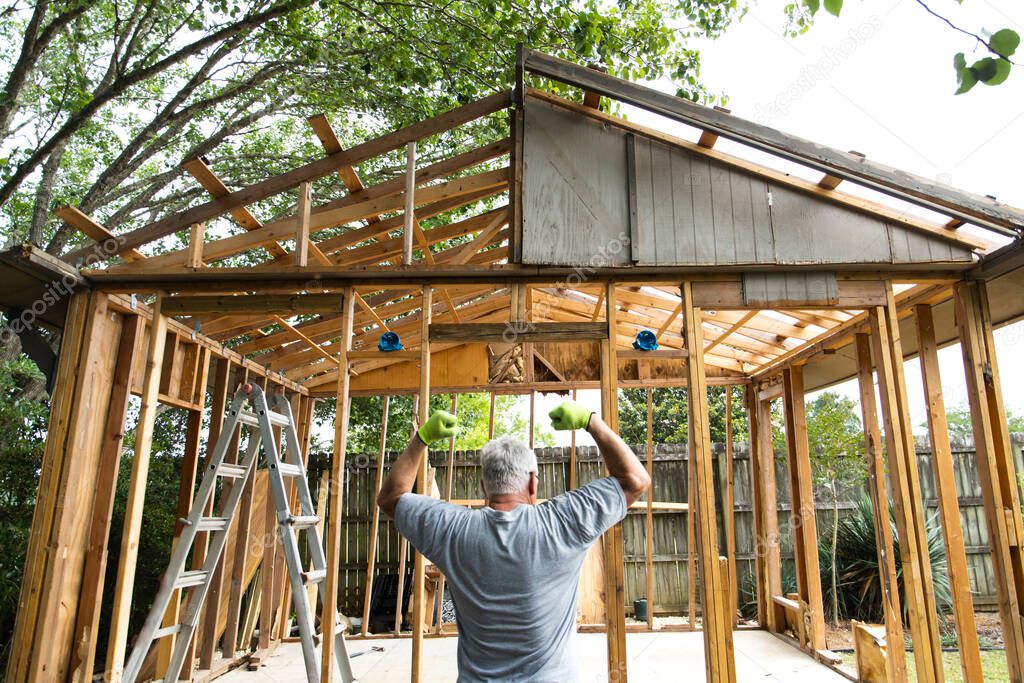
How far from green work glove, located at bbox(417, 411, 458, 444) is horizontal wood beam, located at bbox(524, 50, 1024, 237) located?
9.82 feet

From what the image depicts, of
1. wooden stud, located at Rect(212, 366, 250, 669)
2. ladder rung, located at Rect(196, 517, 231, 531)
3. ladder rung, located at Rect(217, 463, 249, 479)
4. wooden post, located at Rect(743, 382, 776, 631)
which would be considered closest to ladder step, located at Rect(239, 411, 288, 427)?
ladder rung, located at Rect(217, 463, 249, 479)

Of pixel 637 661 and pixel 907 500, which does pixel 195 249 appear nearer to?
pixel 907 500

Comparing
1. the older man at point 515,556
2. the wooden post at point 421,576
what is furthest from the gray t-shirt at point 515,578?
the wooden post at point 421,576

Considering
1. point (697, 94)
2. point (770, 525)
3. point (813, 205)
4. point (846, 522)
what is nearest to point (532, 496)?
point (813, 205)

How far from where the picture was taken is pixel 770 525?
7320mm

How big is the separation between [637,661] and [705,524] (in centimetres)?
289

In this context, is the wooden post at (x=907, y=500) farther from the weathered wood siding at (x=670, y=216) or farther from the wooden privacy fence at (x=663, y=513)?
the wooden privacy fence at (x=663, y=513)

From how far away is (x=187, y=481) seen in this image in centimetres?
543

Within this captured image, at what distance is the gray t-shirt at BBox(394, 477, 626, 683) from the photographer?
1.73 m

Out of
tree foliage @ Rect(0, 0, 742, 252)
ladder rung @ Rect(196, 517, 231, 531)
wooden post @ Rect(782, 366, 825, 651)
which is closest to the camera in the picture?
ladder rung @ Rect(196, 517, 231, 531)

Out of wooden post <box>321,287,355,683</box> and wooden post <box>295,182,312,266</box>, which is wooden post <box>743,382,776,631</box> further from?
wooden post <box>295,182,312,266</box>

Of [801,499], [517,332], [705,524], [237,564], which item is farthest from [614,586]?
[237,564]

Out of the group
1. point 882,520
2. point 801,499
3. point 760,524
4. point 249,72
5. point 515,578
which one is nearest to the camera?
point 515,578

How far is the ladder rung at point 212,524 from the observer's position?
3.86 metres
